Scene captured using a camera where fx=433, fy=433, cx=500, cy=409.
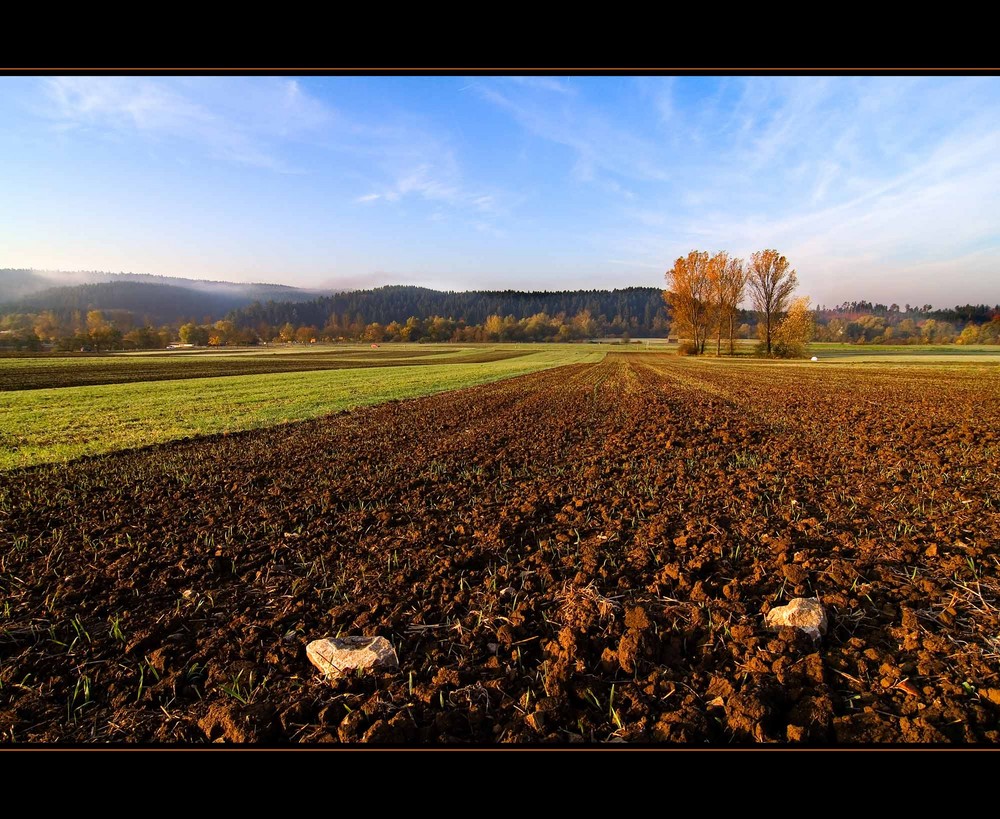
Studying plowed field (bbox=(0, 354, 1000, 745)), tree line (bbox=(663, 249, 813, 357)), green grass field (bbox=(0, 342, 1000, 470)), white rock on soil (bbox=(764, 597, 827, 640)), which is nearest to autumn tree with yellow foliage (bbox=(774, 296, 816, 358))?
tree line (bbox=(663, 249, 813, 357))

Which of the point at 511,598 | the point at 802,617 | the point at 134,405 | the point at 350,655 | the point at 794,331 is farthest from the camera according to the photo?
the point at 794,331

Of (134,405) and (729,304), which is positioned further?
(729,304)

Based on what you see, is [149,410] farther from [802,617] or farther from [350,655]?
[802,617]

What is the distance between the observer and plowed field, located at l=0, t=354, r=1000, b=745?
8.63ft

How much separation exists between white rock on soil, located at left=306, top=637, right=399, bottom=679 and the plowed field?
109 mm

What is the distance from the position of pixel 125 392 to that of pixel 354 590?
91.9 ft

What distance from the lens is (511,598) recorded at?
156 inches

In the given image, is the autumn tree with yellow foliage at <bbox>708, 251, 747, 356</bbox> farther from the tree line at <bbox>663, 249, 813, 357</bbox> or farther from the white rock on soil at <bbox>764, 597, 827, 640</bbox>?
the white rock on soil at <bbox>764, 597, 827, 640</bbox>

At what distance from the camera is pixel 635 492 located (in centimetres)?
683

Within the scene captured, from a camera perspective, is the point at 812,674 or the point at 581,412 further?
the point at 581,412

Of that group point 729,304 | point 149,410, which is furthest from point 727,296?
point 149,410

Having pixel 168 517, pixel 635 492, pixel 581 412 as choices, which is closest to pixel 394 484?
pixel 168 517

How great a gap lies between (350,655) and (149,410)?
19.7 metres

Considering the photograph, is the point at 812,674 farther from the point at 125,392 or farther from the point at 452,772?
the point at 125,392
